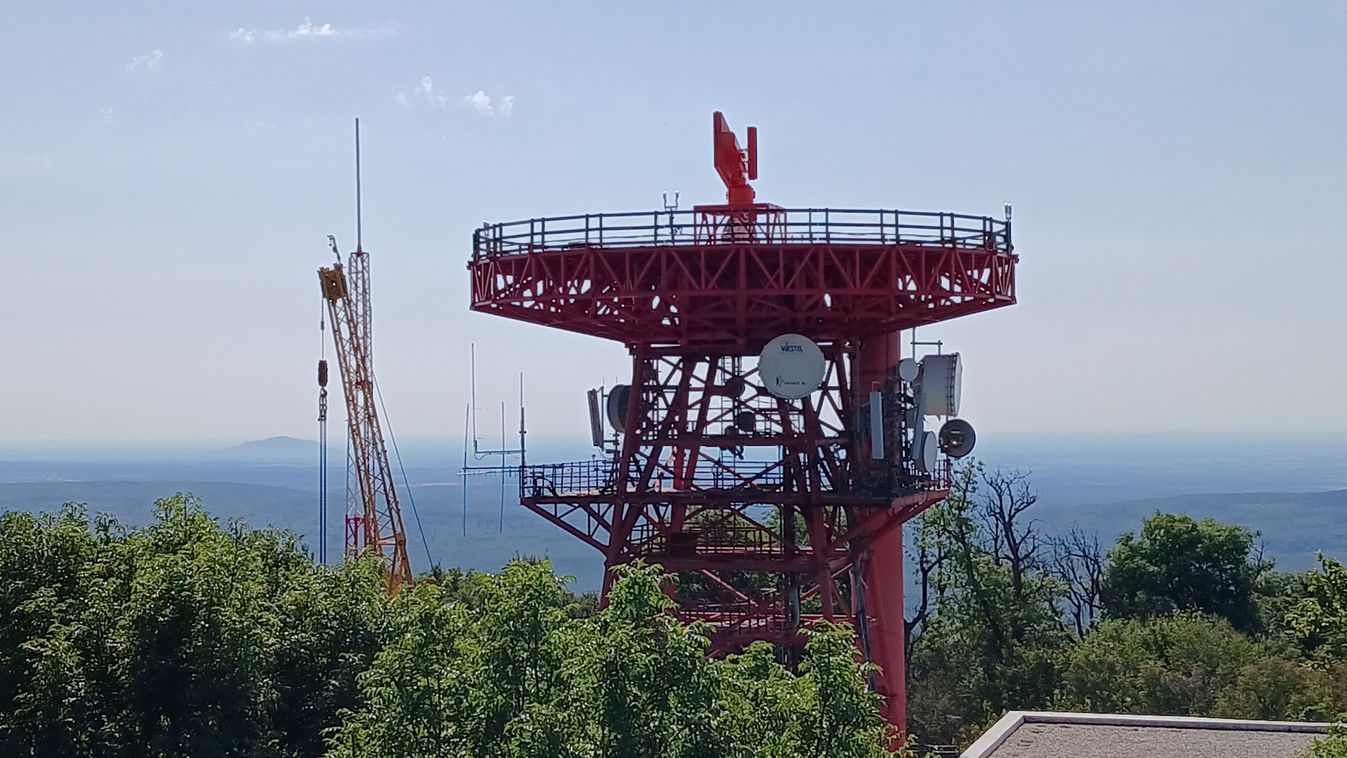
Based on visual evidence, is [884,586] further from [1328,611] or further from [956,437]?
[1328,611]

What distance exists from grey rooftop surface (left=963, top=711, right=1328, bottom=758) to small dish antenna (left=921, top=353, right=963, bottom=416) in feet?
24.1

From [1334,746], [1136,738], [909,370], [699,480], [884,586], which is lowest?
[1136,738]

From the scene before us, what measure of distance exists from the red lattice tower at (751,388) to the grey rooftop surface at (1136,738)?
4055mm

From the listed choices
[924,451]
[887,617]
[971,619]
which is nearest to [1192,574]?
[971,619]

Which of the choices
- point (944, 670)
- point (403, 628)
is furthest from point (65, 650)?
point (944, 670)

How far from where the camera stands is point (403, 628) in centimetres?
2219

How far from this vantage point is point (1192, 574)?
214ft

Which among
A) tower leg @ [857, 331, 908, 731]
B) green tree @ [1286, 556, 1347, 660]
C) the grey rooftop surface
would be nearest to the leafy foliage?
the grey rooftop surface

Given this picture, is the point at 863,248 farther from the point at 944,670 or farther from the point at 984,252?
the point at 944,670

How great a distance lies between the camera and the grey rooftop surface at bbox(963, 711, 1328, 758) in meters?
30.8

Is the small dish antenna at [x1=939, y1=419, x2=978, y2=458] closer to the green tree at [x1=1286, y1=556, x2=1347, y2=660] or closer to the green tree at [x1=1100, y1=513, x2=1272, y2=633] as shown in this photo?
the green tree at [x1=1286, y1=556, x2=1347, y2=660]

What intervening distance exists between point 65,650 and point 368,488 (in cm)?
7414

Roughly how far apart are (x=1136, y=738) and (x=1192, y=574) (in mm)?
35150

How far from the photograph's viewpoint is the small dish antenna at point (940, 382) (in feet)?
113
